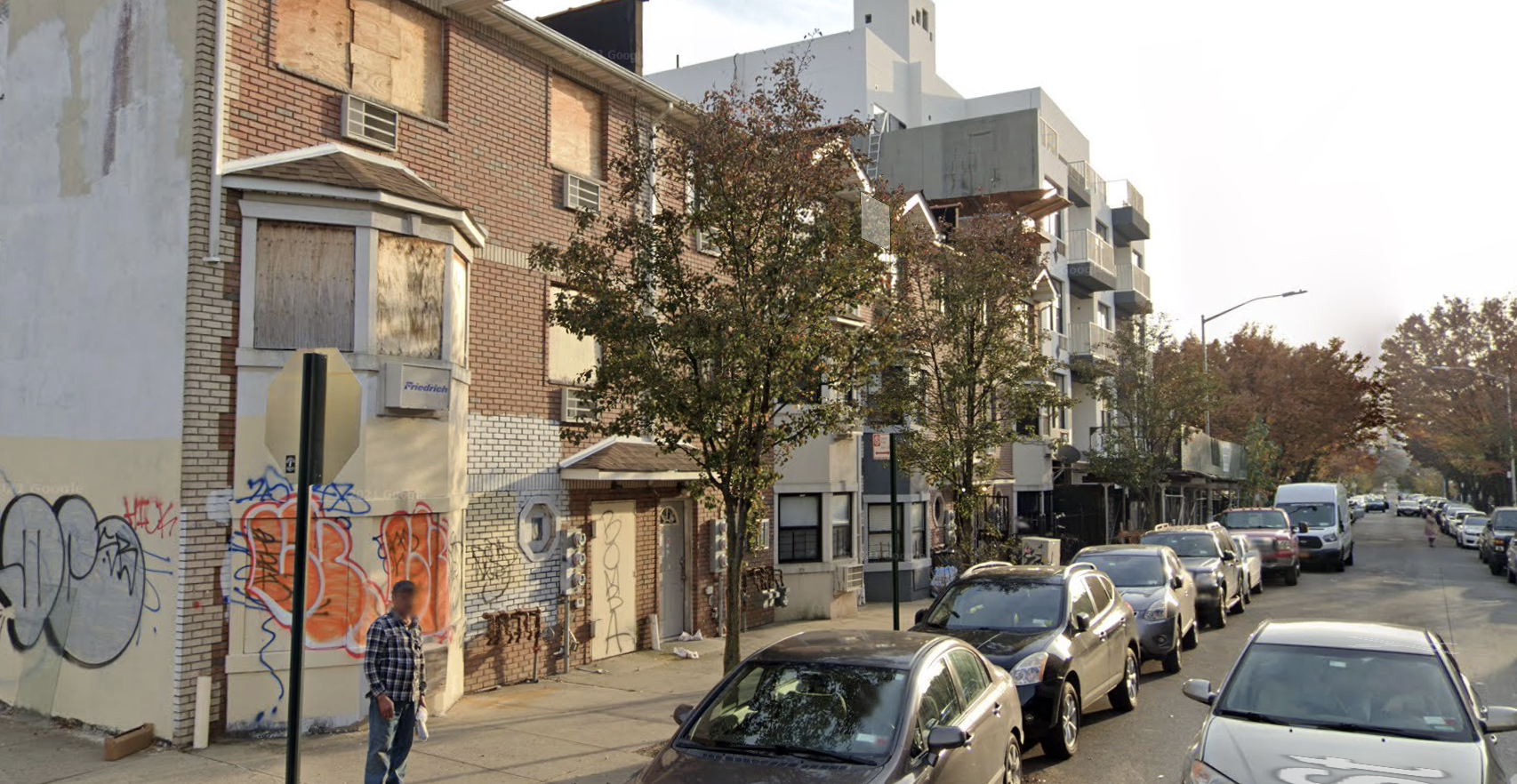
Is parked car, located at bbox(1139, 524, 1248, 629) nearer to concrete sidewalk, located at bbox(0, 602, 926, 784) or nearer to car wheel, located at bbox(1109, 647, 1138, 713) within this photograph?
car wheel, located at bbox(1109, 647, 1138, 713)

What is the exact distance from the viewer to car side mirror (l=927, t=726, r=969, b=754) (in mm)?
5832

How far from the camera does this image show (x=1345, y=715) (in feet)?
21.7

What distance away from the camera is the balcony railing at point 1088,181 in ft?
124

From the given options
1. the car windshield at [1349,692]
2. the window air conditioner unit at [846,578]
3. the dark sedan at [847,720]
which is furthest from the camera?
the window air conditioner unit at [846,578]

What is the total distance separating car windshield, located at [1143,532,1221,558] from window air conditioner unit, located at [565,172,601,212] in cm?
1152

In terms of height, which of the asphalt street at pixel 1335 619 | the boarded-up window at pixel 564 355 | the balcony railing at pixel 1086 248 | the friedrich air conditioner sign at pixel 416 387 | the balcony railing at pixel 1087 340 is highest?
the balcony railing at pixel 1086 248

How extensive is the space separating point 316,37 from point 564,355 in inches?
192

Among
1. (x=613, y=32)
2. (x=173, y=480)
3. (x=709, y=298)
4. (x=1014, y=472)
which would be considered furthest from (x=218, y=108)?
(x=1014, y=472)

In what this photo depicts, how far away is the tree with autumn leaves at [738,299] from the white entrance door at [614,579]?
4163 mm

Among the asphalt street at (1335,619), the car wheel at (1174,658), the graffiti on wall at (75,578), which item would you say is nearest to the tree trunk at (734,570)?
the asphalt street at (1335,619)

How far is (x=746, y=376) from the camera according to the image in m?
9.55

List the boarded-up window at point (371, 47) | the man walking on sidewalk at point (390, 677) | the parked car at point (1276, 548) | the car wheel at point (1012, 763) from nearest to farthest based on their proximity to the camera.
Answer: the man walking on sidewalk at point (390, 677), the car wheel at point (1012, 763), the boarded-up window at point (371, 47), the parked car at point (1276, 548)

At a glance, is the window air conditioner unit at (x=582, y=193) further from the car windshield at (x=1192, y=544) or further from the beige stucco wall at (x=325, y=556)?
the car windshield at (x=1192, y=544)

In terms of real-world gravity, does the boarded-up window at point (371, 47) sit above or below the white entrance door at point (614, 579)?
above
